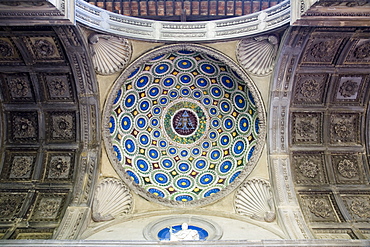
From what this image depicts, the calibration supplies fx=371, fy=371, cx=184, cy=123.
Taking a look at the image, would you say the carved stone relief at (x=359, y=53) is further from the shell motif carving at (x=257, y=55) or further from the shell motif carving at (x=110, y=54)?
the shell motif carving at (x=110, y=54)

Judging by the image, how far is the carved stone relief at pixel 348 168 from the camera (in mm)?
13047

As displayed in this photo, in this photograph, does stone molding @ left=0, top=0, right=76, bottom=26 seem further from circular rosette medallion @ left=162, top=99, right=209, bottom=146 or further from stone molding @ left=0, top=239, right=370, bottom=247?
stone molding @ left=0, top=239, right=370, bottom=247

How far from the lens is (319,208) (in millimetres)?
12305

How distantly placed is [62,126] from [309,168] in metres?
8.86

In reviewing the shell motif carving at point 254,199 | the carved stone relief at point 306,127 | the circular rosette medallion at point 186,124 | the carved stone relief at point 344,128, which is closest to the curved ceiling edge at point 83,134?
the circular rosette medallion at point 186,124

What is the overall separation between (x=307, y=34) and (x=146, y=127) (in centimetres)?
637

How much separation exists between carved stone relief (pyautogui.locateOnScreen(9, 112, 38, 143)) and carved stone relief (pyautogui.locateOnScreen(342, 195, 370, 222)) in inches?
435

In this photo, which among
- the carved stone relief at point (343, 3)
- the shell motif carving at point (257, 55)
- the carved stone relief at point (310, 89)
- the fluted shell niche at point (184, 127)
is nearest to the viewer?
the carved stone relief at point (343, 3)

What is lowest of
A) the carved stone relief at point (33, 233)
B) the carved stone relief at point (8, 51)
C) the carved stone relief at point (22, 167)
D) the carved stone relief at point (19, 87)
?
the carved stone relief at point (33, 233)

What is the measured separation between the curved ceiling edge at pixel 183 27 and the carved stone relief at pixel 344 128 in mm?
4405

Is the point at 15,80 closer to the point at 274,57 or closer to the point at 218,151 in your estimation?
the point at 218,151

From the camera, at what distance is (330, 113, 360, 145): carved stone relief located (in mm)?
13344

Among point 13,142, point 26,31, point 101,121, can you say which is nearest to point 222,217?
point 101,121

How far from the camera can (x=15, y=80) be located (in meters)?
12.6
